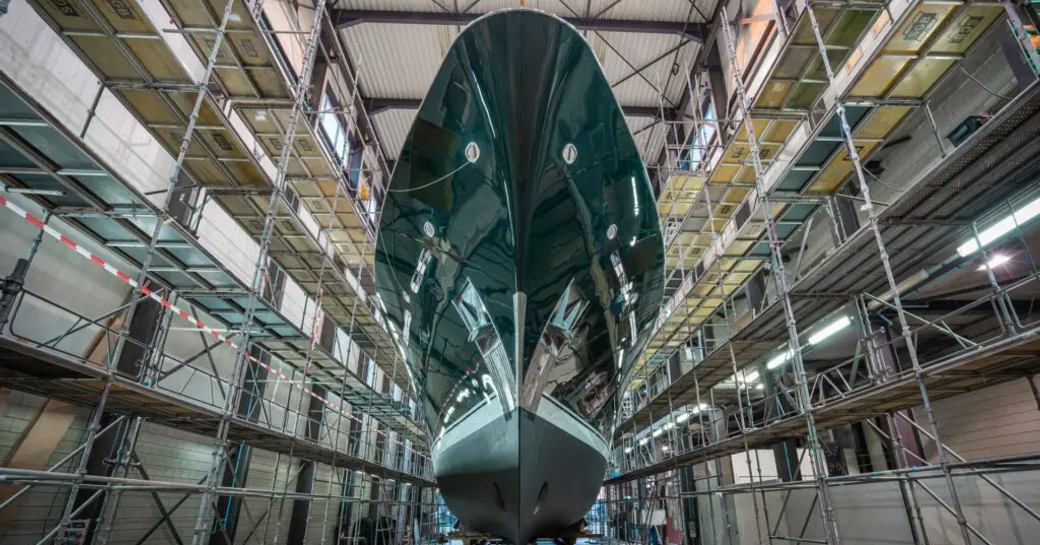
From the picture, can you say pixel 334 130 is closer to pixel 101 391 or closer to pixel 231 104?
pixel 231 104

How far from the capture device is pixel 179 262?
272 inches

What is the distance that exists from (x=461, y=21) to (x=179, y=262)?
33.7 feet

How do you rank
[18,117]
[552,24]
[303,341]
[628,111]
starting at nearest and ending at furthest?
[18,117] → [552,24] → [303,341] → [628,111]

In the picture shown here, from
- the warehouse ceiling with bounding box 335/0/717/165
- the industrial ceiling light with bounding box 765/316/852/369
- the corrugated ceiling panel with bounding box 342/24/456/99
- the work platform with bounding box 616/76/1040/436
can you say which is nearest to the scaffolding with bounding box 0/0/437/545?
the corrugated ceiling panel with bounding box 342/24/456/99

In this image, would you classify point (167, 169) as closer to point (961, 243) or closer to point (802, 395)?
point (802, 395)

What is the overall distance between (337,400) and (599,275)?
1259 cm

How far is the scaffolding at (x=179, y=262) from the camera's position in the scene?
475 cm

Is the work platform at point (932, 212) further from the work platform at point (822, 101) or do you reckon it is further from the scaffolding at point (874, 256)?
the work platform at point (822, 101)

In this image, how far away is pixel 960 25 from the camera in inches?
235

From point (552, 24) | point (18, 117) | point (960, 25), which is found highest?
point (960, 25)

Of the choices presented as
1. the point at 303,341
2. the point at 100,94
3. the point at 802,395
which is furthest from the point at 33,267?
the point at 802,395

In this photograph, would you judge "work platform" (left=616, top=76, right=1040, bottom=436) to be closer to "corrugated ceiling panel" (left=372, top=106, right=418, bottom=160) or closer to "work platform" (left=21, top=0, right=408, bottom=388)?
"work platform" (left=21, top=0, right=408, bottom=388)

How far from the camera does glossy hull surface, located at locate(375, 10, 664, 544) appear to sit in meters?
5.03

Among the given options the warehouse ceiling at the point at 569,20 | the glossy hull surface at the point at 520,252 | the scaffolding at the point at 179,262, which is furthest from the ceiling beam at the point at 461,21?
the glossy hull surface at the point at 520,252
